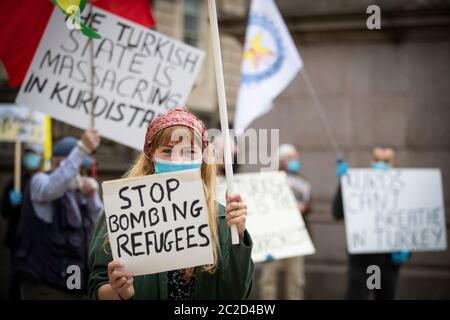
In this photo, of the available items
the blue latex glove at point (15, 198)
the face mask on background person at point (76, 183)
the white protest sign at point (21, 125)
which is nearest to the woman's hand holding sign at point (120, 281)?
the face mask on background person at point (76, 183)

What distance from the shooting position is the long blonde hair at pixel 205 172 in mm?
3467

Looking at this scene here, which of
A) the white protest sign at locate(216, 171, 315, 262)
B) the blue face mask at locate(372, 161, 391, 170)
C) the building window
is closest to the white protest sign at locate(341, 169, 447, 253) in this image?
the blue face mask at locate(372, 161, 391, 170)

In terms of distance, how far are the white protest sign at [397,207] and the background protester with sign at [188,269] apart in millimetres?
4595

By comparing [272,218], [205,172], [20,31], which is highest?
[20,31]

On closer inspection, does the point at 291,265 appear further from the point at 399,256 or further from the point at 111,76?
Answer: the point at 111,76

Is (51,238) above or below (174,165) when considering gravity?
below

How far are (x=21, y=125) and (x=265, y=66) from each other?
110 inches

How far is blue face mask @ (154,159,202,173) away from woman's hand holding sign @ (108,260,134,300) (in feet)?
1.47

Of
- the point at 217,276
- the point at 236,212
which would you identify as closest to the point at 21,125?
the point at 217,276

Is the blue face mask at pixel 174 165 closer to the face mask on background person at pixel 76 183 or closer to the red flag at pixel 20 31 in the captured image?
the face mask on background person at pixel 76 183

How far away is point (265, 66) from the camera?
8.52 m

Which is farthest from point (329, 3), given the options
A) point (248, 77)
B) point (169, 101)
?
point (169, 101)

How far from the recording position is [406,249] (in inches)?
311
